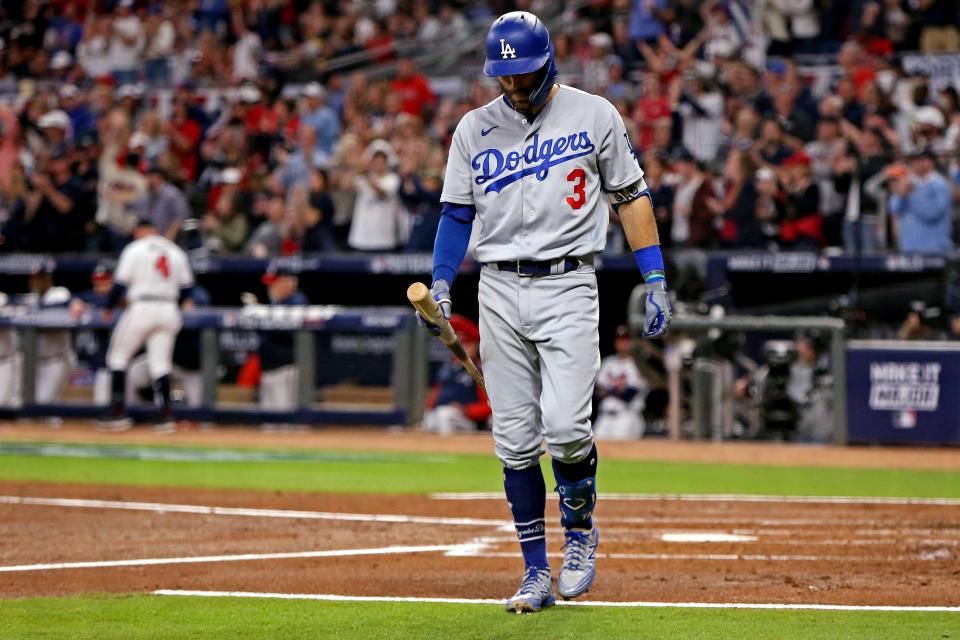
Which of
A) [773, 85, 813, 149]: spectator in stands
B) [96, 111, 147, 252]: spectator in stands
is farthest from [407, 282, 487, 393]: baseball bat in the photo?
[96, 111, 147, 252]: spectator in stands

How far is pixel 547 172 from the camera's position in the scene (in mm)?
5277

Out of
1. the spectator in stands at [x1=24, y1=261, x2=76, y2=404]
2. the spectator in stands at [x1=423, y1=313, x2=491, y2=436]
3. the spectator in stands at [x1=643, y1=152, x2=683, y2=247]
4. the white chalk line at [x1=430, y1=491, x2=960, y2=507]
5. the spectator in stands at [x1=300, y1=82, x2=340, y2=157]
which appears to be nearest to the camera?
the white chalk line at [x1=430, y1=491, x2=960, y2=507]

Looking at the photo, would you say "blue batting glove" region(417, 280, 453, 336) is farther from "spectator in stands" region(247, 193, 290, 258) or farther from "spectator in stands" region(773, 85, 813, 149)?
"spectator in stands" region(247, 193, 290, 258)

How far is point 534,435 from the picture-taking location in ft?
17.5

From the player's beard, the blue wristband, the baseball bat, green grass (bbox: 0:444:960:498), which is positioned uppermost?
the player's beard

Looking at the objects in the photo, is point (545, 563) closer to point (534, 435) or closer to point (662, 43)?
point (534, 435)

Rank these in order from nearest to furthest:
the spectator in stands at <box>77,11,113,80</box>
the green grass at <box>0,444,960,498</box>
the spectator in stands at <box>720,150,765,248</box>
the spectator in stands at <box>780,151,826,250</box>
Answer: the green grass at <box>0,444,960,498</box> → the spectator in stands at <box>780,151,826,250</box> → the spectator in stands at <box>720,150,765,248</box> → the spectator in stands at <box>77,11,113,80</box>

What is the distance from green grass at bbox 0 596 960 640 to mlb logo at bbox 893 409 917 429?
29.4 feet

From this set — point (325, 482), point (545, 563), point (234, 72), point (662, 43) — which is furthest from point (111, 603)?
point (234, 72)

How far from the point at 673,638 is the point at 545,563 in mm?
854

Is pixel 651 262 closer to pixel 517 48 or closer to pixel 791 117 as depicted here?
pixel 517 48

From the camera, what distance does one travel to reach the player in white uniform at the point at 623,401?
14328mm

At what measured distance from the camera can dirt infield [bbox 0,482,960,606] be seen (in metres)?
5.81

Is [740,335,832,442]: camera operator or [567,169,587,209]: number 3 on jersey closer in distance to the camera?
[567,169,587,209]: number 3 on jersey
